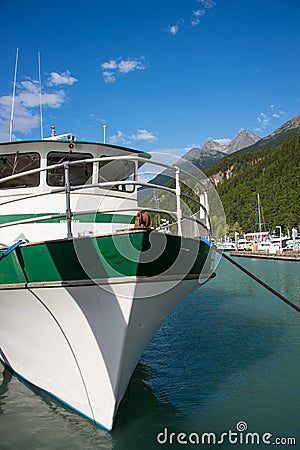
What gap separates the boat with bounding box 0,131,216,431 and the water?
0.34 meters

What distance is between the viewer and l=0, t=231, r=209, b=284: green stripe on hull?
4.34 meters

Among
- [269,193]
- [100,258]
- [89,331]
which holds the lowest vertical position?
[89,331]

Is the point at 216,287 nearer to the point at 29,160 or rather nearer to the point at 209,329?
the point at 209,329

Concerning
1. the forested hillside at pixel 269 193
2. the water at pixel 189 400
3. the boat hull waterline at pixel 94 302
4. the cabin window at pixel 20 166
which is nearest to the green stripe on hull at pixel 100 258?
the boat hull waterline at pixel 94 302

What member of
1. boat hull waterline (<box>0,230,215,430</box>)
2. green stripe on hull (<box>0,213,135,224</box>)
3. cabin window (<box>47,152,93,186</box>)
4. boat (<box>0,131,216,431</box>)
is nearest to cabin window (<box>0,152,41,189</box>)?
boat (<box>0,131,216,431</box>)

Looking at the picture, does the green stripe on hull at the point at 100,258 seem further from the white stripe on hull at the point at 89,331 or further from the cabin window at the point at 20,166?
the cabin window at the point at 20,166

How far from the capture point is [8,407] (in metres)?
5.93

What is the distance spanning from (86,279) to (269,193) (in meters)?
94.0

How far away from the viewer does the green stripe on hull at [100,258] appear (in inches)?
171

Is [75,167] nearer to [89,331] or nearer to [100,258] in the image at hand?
[100,258]

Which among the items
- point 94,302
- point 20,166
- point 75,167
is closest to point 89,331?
point 94,302

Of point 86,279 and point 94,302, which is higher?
point 86,279

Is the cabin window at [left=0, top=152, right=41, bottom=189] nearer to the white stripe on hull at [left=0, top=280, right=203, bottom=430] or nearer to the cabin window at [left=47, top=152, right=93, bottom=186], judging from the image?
the cabin window at [left=47, top=152, right=93, bottom=186]

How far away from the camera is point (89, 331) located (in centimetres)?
491
